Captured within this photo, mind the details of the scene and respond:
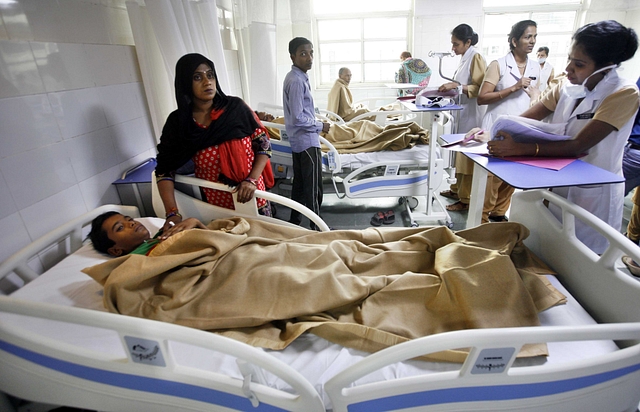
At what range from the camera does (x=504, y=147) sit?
1.69 metres

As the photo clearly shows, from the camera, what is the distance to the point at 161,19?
2.34 meters

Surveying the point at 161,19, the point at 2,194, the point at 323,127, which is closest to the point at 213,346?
the point at 2,194

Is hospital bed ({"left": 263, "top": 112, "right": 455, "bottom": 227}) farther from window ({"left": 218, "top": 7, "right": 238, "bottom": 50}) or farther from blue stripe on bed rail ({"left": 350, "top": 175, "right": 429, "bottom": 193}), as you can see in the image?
window ({"left": 218, "top": 7, "right": 238, "bottom": 50})

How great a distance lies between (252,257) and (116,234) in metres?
0.73

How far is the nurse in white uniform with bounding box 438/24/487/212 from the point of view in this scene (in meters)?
3.53

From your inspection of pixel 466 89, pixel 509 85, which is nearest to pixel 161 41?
pixel 466 89

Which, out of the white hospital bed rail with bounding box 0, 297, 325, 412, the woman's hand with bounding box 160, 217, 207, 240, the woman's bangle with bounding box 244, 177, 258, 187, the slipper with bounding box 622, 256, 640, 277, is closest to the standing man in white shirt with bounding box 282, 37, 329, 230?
the woman's bangle with bounding box 244, 177, 258, 187

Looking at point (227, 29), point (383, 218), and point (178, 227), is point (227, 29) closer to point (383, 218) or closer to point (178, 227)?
point (383, 218)

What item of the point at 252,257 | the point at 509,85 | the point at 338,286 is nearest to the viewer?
the point at 338,286

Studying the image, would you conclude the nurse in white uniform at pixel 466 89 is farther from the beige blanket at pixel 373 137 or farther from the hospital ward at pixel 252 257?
the hospital ward at pixel 252 257

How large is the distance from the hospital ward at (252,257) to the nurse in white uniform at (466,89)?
1.06 metres

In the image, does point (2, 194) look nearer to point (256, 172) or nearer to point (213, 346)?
point (256, 172)

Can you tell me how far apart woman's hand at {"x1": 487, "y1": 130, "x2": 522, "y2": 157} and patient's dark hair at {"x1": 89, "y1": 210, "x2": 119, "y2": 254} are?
1969mm

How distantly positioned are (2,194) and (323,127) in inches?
93.6
